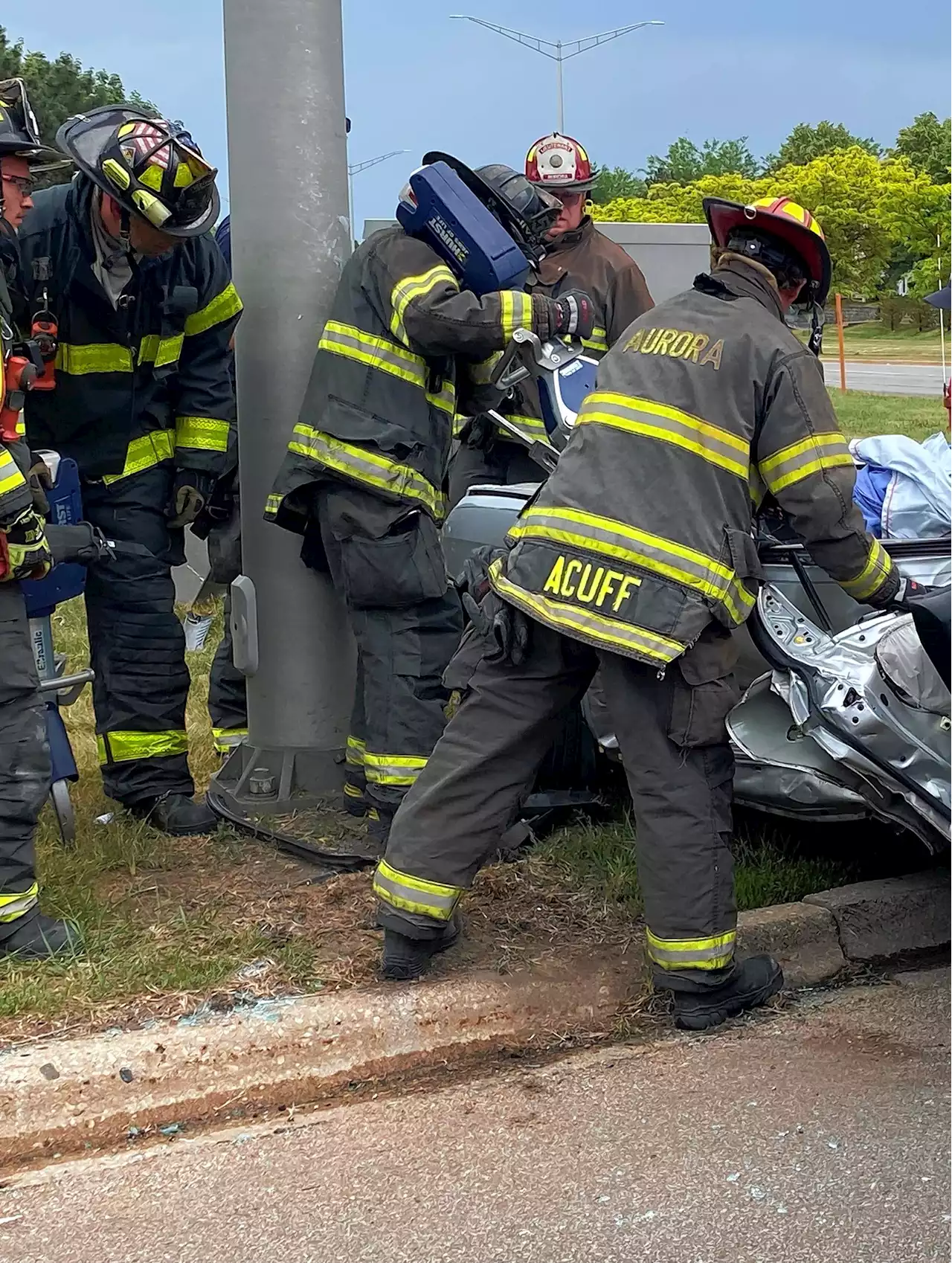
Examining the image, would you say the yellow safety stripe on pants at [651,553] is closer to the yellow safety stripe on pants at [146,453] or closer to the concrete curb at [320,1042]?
the concrete curb at [320,1042]

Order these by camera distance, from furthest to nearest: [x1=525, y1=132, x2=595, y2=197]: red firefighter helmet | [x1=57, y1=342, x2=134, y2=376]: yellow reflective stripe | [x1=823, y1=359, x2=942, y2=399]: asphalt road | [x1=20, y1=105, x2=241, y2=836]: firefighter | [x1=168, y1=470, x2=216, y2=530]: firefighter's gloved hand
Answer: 1. [x1=823, y1=359, x2=942, y2=399]: asphalt road
2. [x1=525, y1=132, x2=595, y2=197]: red firefighter helmet
3. [x1=168, y1=470, x2=216, y2=530]: firefighter's gloved hand
4. [x1=57, y1=342, x2=134, y2=376]: yellow reflective stripe
5. [x1=20, y1=105, x2=241, y2=836]: firefighter

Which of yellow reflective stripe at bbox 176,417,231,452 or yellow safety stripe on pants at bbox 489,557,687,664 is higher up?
yellow reflective stripe at bbox 176,417,231,452

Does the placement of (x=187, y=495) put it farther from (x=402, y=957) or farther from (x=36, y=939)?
(x=402, y=957)

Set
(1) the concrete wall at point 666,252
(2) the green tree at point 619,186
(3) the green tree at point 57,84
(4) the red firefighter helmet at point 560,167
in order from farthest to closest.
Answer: (2) the green tree at point 619,186
(3) the green tree at point 57,84
(1) the concrete wall at point 666,252
(4) the red firefighter helmet at point 560,167

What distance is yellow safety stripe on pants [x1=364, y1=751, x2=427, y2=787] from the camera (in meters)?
3.96

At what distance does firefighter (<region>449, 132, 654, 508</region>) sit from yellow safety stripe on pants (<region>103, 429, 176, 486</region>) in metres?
1.29

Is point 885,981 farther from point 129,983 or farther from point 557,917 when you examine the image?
point 129,983

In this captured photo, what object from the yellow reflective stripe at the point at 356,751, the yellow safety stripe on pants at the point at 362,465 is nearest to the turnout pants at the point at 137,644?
the yellow reflective stripe at the point at 356,751

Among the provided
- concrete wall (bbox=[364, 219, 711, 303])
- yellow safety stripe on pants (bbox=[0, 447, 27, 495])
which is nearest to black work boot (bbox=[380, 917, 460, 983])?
yellow safety stripe on pants (bbox=[0, 447, 27, 495])

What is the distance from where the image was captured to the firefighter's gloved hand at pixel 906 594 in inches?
125

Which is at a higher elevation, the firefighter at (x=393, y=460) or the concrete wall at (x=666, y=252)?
the concrete wall at (x=666, y=252)

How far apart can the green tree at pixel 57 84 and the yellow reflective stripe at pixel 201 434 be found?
36323mm

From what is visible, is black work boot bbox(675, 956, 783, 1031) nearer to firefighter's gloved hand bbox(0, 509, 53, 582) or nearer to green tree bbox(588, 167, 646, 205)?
firefighter's gloved hand bbox(0, 509, 53, 582)

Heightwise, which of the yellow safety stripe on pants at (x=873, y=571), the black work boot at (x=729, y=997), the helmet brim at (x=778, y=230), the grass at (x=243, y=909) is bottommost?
the black work boot at (x=729, y=997)
